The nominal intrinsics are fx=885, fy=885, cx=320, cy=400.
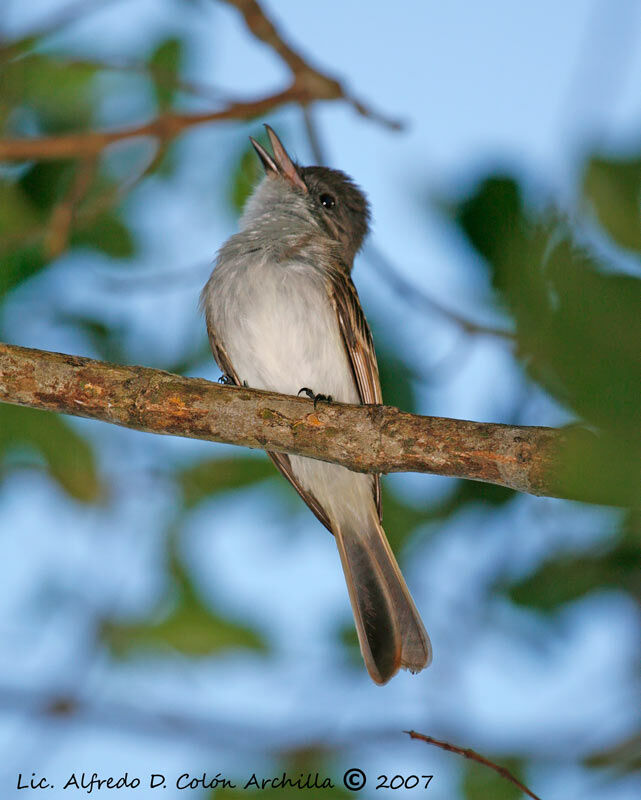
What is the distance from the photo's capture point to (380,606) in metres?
3.89

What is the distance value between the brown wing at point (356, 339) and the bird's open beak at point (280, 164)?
105 centimetres

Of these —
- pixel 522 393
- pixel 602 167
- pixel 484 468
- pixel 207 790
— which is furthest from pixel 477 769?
pixel 602 167

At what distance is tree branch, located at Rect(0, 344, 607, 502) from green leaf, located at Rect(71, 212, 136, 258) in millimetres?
1530

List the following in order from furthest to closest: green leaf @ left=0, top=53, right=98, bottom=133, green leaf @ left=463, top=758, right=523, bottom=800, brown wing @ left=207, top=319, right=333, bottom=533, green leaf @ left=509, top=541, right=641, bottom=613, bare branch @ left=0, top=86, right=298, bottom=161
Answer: brown wing @ left=207, top=319, right=333, bottom=533 < green leaf @ left=0, top=53, right=98, bottom=133 < green leaf @ left=509, top=541, right=641, bottom=613 < bare branch @ left=0, top=86, right=298, bottom=161 < green leaf @ left=463, top=758, right=523, bottom=800

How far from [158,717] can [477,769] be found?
1257 mm

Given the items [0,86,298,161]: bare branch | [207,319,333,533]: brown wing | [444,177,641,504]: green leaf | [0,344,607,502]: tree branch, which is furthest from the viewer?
[207,319,333,533]: brown wing

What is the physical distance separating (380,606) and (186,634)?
33.5 inches

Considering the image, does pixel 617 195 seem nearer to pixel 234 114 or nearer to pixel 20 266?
pixel 234 114

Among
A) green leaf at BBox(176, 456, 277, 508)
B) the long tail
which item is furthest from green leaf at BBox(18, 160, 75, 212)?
the long tail

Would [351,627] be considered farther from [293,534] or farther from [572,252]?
[572,252]

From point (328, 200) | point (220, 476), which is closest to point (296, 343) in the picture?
point (220, 476)

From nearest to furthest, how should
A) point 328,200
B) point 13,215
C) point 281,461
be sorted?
point 13,215, point 281,461, point 328,200

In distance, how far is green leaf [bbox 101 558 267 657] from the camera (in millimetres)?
3781

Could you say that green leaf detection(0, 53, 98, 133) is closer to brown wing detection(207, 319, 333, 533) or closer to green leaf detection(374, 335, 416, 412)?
brown wing detection(207, 319, 333, 533)
